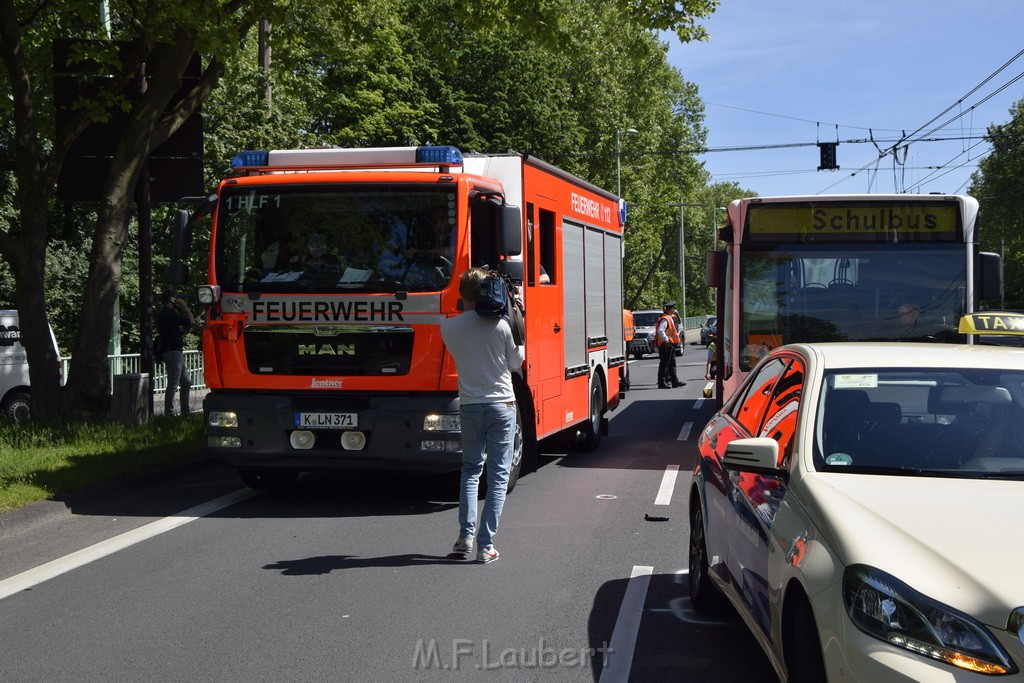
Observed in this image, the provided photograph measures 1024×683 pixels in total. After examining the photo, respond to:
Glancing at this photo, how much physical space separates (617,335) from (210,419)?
268 inches

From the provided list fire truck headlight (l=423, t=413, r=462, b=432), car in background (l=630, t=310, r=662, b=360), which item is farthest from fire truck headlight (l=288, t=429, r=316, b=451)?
car in background (l=630, t=310, r=662, b=360)

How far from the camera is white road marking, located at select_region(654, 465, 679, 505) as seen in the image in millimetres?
10031

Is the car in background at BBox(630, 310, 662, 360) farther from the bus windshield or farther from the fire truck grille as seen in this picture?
the fire truck grille

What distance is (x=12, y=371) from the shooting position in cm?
1786

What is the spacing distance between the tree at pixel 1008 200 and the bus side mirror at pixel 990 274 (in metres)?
47.5

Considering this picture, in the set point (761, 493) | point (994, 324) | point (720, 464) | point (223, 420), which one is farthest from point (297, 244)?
point (761, 493)

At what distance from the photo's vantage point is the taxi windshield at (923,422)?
4473mm

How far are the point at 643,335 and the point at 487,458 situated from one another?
120ft

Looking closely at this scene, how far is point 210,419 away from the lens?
9773 mm

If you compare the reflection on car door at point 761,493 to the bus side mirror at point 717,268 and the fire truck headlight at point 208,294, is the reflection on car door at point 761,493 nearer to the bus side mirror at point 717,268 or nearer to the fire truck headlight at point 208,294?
the fire truck headlight at point 208,294

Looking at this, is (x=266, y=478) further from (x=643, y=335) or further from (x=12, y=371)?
(x=643, y=335)

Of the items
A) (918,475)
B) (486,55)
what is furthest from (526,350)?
(486,55)

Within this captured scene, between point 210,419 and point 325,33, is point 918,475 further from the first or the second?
point 325,33

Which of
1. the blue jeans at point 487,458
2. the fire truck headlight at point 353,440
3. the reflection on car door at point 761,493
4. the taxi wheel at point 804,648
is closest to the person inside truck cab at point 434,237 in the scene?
the fire truck headlight at point 353,440
